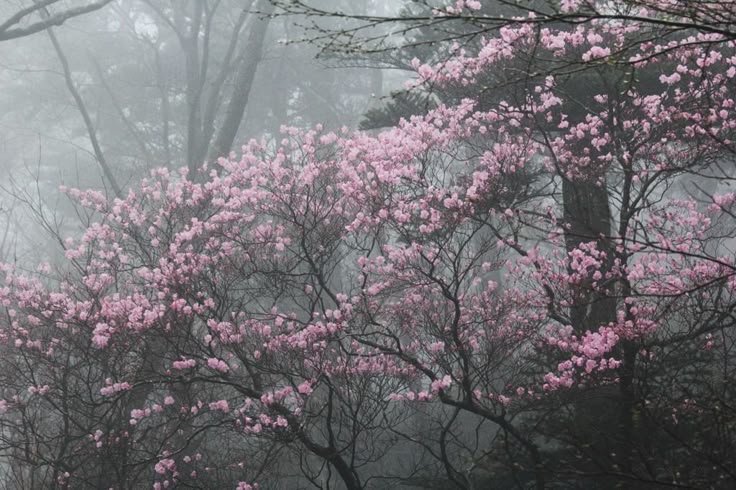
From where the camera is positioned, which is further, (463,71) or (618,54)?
(463,71)

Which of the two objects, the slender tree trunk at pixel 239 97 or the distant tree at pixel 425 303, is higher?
the slender tree trunk at pixel 239 97

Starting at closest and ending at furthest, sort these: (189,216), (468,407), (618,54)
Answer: (618,54) < (468,407) < (189,216)

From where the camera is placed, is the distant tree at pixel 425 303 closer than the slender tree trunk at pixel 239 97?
Yes

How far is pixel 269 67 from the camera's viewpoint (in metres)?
22.2

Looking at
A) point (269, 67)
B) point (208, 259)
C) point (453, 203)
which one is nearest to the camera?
point (453, 203)

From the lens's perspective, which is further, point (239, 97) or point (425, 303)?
point (239, 97)

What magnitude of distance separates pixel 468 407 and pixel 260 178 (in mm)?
4244

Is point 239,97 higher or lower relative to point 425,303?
higher

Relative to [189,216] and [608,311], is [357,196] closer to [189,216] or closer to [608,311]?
[189,216]

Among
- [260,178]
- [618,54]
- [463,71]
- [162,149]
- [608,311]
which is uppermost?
[162,149]

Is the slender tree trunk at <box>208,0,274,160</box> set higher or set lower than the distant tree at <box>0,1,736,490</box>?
higher

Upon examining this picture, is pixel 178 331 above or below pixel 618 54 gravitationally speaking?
above

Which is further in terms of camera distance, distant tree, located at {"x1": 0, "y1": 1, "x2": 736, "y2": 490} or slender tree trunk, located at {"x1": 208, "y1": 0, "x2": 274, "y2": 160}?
slender tree trunk, located at {"x1": 208, "y1": 0, "x2": 274, "y2": 160}

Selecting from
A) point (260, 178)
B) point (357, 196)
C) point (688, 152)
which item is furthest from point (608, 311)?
point (260, 178)
